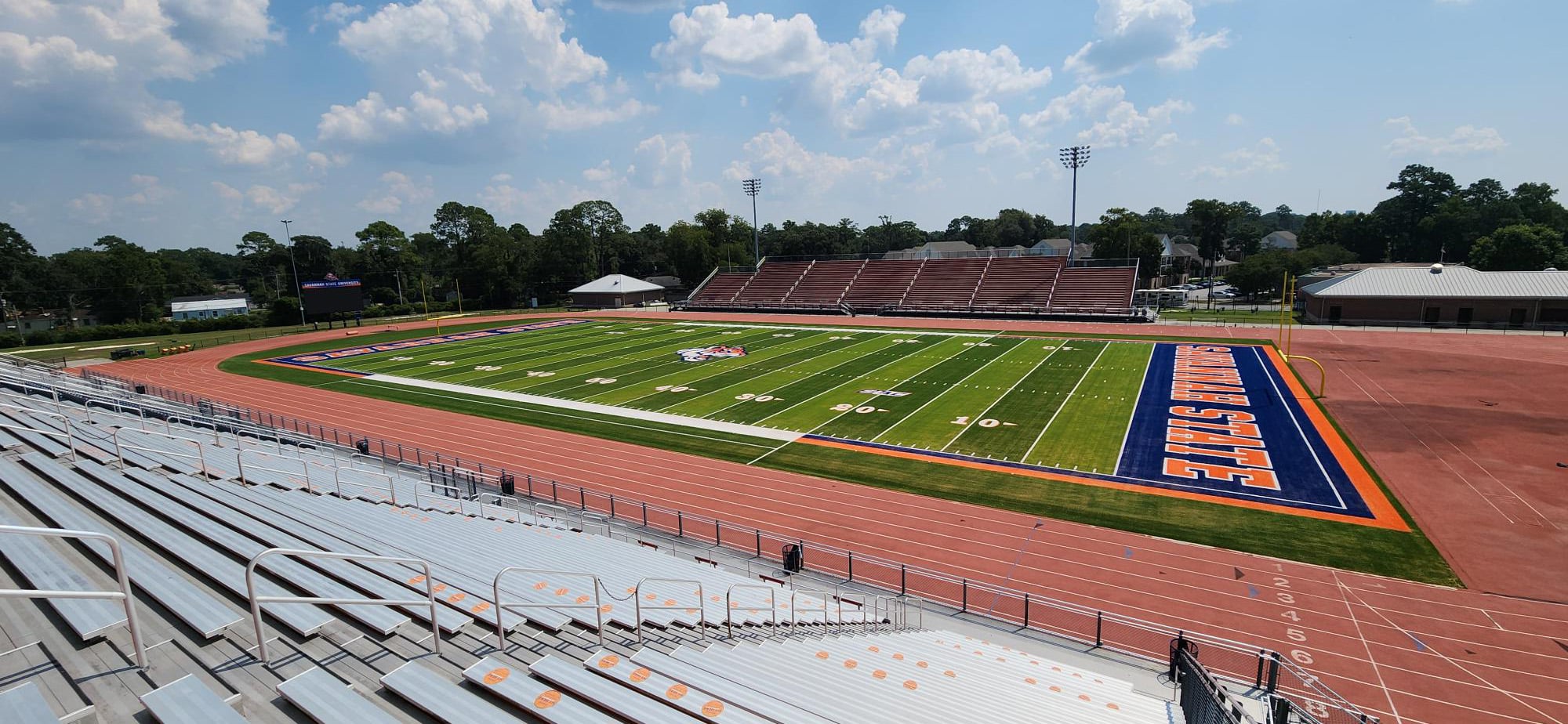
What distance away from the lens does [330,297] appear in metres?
57.9

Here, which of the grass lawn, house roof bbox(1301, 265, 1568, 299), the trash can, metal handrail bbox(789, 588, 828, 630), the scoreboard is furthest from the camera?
the scoreboard

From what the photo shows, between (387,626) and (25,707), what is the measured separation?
226cm

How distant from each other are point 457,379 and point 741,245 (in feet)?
241

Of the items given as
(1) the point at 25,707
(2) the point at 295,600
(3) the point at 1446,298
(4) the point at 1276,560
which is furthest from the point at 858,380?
(3) the point at 1446,298

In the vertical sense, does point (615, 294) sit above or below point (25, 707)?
above

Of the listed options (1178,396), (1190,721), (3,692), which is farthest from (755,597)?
(1178,396)

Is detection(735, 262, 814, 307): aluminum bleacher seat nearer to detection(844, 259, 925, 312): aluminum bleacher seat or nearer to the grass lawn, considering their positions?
detection(844, 259, 925, 312): aluminum bleacher seat

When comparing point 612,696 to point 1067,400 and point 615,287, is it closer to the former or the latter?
point 1067,400

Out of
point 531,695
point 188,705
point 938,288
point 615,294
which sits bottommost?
point 531,695

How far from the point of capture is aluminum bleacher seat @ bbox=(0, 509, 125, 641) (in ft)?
16.3

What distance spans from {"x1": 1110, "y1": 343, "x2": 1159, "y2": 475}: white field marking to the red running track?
568 cm

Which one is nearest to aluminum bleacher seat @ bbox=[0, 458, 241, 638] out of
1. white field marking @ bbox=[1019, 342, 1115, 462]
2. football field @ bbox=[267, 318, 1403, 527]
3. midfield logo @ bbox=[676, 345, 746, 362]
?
football field @ bbox=[267, 318, 1403, 527]

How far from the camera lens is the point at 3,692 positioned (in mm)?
4000

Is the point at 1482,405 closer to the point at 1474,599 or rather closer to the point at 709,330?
the point at 1474,599
